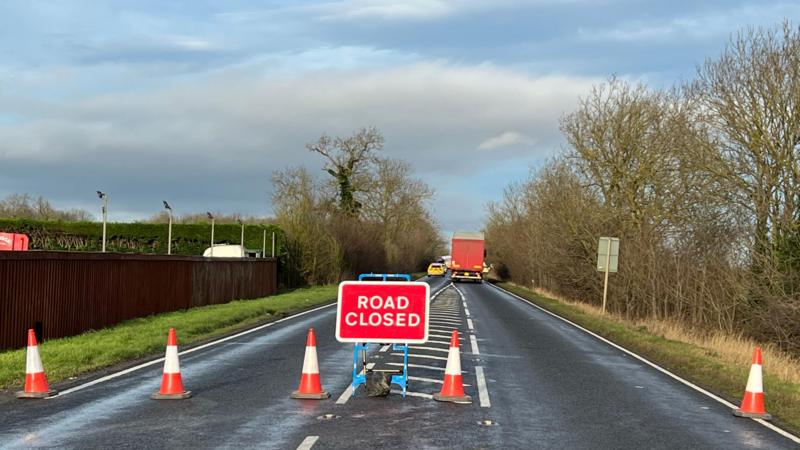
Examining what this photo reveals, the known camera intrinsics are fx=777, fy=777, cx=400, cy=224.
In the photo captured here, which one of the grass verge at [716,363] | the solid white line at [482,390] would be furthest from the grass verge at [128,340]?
the grass verge at [716,363]

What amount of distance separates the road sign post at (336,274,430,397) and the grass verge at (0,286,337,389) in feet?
15.3

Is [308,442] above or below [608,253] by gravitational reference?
below

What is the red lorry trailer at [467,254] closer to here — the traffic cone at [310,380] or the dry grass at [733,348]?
the dry grass at [733,348]

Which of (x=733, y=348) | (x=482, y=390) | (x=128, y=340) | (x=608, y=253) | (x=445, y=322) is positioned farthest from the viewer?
(x=608, y=253)

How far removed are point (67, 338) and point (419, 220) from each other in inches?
3234

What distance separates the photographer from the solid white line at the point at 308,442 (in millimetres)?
7273

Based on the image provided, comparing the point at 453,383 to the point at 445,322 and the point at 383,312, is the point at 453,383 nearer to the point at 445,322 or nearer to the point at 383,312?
the point at 383,312

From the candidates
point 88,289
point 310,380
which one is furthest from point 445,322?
point 310,380

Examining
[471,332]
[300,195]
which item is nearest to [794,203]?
[471,332]

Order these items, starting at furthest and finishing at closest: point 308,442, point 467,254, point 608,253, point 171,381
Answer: point 467,254 < point 608,253 < point 171,381 < point 308,442

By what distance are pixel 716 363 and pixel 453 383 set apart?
757cm

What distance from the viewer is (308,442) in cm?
748

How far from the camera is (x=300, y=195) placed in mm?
47438

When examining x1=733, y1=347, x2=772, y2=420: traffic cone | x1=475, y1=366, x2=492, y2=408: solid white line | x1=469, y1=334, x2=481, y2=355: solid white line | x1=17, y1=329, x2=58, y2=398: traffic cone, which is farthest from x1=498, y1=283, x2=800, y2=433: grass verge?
x1=17, y1=329, x2=58, y2=398: traffic cone
